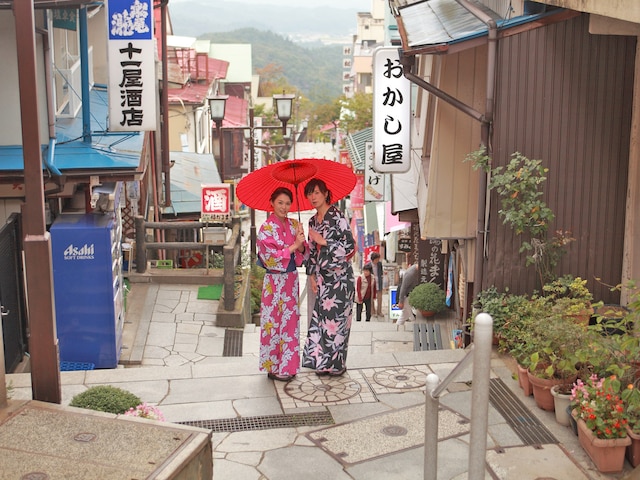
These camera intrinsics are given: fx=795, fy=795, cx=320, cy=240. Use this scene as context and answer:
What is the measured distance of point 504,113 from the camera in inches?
386

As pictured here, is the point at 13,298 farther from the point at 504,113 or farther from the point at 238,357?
the point at 504,113

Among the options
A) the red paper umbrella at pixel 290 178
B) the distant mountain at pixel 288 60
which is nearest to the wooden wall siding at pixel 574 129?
the red paper umbrella at pixel 290 178

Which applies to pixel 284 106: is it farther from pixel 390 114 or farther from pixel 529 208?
pixel 529 208

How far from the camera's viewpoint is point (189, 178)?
29.5 meters

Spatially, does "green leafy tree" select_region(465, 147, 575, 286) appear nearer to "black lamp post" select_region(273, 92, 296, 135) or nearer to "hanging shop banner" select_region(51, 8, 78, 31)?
"hanging shop banner" select_region(51, 8, 78, 31)

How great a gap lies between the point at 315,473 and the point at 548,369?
2354 millimetres

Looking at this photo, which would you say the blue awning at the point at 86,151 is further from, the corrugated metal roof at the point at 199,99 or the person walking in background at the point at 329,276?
Answer: the corrugated metal roof at the point at 199,99

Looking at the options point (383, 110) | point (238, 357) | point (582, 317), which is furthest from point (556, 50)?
point (238, 357)

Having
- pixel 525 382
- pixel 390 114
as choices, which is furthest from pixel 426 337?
pixel 525 382

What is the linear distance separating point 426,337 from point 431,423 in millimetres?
8850

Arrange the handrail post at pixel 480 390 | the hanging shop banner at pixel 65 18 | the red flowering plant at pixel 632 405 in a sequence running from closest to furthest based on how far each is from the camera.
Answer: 1. the handrail post at pixel 480 390
2. the red flowering plant at pixel 632 405
3. the hanging shop banner at pixel 65 18

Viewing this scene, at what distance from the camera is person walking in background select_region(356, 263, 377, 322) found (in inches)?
789

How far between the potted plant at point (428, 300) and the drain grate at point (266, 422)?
7.79m

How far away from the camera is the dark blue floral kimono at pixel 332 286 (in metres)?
8.84
